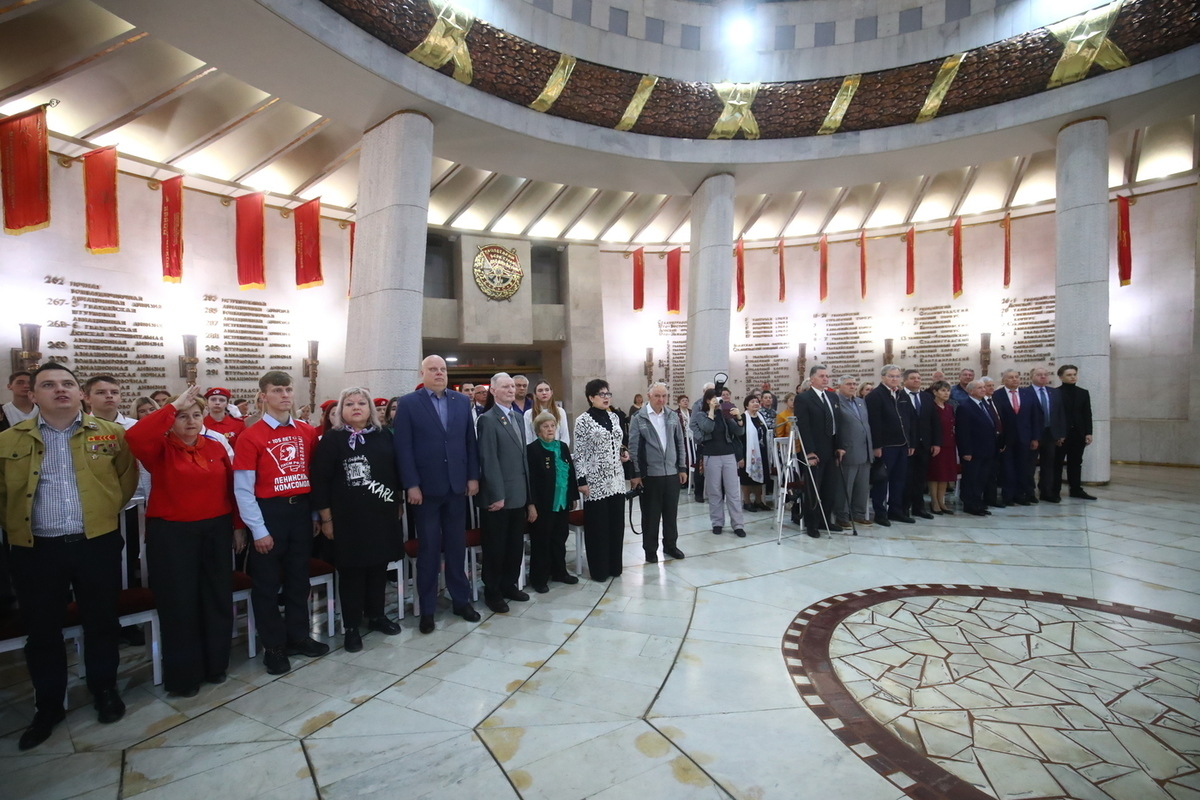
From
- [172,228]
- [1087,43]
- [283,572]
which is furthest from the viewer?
[172,228]

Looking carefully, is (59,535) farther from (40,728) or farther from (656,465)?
(656,465)

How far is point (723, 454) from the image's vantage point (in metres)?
5.55

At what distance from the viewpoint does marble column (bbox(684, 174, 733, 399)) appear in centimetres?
963

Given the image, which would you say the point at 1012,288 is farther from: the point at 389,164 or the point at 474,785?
the point at 474,785

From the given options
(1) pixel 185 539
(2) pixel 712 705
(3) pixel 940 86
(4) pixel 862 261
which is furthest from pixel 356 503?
(4) pixel 862 261

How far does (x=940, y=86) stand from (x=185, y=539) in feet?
35.2

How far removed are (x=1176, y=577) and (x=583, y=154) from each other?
849cm

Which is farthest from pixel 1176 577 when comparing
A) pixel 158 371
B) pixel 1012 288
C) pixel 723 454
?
pixel 158 371

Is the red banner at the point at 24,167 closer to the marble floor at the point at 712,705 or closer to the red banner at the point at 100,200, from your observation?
the red banner at the point at 100,200

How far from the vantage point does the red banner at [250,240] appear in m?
9.35

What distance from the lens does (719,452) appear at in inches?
218

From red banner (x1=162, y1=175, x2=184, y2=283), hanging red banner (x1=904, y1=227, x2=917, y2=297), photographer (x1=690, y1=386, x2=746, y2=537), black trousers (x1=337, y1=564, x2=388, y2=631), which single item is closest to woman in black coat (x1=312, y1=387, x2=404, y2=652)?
black trousers (x1=337, y1=564, x2=388, y2=631)

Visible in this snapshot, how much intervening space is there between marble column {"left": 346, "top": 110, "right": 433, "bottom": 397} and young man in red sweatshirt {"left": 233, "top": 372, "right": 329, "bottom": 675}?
392 centimetres

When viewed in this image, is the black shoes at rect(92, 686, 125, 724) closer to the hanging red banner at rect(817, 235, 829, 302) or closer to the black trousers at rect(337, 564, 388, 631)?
the black trousers at rect(337, 564, 388, 631)
